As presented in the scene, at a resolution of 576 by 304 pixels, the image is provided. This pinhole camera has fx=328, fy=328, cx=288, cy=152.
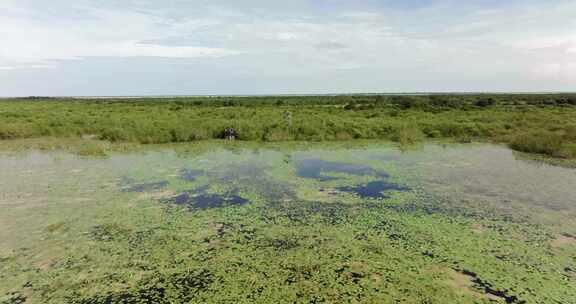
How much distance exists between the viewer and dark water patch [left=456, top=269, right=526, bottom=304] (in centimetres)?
359

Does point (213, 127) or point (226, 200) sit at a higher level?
point (213, 127)

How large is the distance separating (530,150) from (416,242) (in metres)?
9.24

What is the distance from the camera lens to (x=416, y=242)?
492cm

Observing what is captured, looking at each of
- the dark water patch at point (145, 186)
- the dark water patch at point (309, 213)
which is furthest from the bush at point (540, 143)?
the dark water patch at point (145, 186)

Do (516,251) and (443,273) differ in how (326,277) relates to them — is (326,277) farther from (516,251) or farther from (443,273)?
(516,251)

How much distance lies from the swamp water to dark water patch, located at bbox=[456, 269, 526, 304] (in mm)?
13

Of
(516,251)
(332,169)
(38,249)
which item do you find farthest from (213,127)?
(516,251)

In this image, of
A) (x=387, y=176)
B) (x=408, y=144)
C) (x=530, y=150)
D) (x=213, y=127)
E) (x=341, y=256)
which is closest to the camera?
(x=341, y=256)

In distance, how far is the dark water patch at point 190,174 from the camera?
838 centimetres

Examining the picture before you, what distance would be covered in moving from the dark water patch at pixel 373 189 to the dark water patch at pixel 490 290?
3.10 metres

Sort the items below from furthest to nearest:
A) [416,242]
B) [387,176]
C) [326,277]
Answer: [387,176] → [416,242] → [326,277]

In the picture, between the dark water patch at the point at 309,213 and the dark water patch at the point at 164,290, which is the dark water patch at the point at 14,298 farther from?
the dark water patch at the point at 309,213

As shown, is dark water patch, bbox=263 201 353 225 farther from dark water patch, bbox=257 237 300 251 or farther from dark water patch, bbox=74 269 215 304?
dark water patch, bbox=74 269 215 304

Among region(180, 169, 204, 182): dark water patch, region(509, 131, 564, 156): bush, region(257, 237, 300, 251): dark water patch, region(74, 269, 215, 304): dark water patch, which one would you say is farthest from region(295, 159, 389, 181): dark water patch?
region(509, 131, 564, 156): bush
